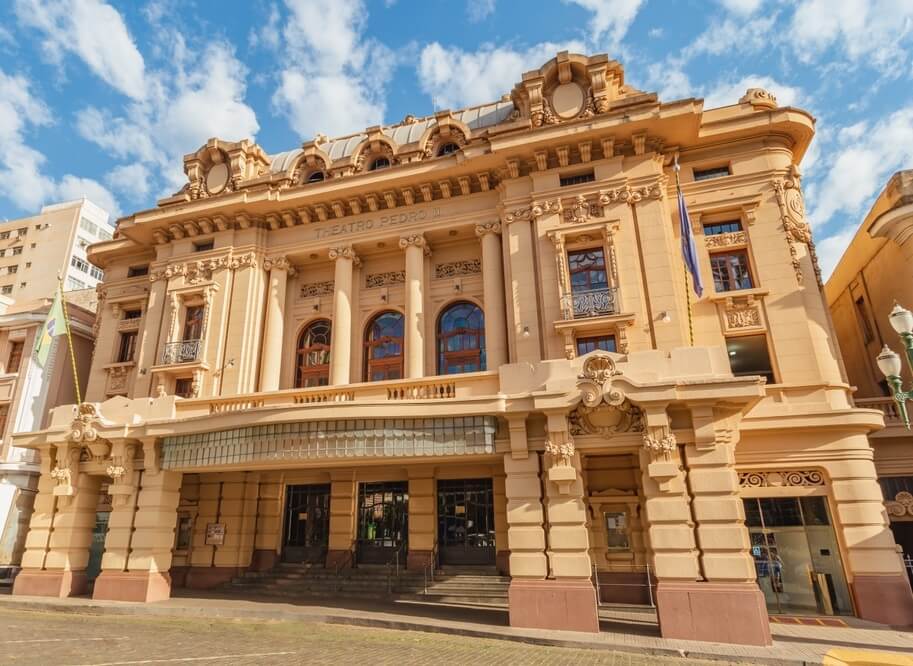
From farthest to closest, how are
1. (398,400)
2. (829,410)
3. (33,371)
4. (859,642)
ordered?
(33,371)
(829,410)
(398,400)
(859,642)

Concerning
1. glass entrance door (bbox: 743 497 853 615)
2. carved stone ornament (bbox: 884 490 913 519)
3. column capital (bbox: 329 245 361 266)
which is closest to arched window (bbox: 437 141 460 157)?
column capital (bbox: 329 245 361 266)

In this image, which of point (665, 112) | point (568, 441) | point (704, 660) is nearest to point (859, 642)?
point (704, 660)

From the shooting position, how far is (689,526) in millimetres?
11891

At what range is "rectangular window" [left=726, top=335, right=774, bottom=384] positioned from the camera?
1708cm

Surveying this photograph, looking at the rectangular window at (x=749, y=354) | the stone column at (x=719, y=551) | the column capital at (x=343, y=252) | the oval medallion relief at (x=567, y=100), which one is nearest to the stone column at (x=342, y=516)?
the column capital at (x=343, y=252)

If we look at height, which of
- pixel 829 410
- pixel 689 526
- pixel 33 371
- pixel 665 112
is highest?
pixel 665 112

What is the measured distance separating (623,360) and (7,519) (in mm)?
27636

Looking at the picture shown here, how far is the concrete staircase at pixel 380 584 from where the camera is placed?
A: 52.8ft

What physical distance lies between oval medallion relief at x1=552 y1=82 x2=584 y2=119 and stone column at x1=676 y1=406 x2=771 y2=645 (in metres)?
12.5

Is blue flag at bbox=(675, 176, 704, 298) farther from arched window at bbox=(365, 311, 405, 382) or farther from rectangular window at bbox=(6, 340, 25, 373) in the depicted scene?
rectangular window at bbox=(6, 340, 25, 373)

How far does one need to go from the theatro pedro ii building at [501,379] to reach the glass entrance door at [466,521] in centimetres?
7

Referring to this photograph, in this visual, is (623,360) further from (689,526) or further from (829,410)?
(829,410)

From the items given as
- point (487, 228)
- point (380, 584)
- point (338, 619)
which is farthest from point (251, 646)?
point (487, 228)

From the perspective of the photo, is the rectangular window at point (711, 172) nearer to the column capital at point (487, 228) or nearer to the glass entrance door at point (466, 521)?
the column capital at point (487, 228)
